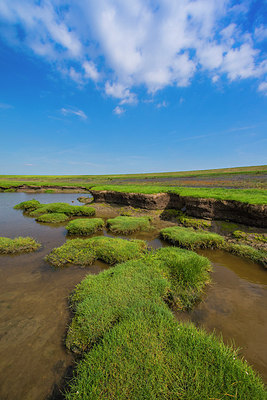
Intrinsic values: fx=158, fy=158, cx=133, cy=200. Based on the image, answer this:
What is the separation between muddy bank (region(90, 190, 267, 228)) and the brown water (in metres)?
4.32

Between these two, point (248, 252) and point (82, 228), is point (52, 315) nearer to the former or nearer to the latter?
point (82, 228)

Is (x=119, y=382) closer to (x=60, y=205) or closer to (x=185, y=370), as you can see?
(x=185, y=370)

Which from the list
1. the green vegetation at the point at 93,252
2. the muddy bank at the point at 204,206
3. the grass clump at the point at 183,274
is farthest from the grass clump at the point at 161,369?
the muddy bank at the point at 204,206

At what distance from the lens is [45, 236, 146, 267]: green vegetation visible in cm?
879

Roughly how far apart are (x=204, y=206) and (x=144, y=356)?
13.3 meters

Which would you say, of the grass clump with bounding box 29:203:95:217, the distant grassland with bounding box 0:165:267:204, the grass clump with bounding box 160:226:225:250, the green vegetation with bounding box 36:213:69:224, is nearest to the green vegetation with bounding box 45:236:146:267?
the grass clump with bounding box 160:226:225:250

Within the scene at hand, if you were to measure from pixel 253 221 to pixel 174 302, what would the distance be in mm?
9645

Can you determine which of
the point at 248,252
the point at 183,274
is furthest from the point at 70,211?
the point at 248,252

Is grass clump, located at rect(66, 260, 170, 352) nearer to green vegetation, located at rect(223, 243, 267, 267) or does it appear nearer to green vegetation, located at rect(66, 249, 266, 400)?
green vegetation, located at rect(66, 249, 266, 400)

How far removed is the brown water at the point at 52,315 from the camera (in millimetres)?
3851

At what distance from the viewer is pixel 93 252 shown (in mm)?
9406

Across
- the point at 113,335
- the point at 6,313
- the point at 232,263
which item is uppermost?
the point at 113,335

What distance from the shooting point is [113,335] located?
12.9 feet

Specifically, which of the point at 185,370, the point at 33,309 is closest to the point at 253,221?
the point at 185,370
